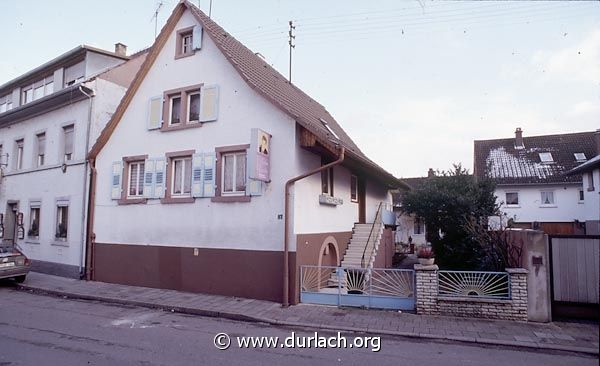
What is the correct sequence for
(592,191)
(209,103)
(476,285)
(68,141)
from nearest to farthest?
(476,285), (209,103), (68,141), (592,191)

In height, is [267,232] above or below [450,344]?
above

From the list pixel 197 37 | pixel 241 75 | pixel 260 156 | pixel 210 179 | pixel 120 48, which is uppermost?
pixel 120 48

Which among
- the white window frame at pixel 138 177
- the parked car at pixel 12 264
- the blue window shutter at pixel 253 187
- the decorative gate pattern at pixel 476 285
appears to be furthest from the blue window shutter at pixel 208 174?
the parked car at pixel 12 264

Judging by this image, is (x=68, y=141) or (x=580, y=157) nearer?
(x=68, y=141)

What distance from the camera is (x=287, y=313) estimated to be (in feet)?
30.7

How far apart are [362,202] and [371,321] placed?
9223 mm

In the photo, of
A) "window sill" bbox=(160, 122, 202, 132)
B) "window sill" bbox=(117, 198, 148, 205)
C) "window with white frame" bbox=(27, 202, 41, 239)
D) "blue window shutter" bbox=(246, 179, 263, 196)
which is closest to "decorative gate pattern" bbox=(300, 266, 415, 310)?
"blue window shutter" bbox=(246, 179, 263, 196)

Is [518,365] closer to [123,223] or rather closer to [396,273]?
[396,273]

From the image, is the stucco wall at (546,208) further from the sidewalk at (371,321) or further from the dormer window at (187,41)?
the dormer window at (187,41)

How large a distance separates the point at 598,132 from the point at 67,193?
32.6 m

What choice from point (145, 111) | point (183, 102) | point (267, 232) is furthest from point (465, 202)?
point (145, 111)

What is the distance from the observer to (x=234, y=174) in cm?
1157

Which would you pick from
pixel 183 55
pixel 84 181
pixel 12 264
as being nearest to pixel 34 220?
pixel 12 264

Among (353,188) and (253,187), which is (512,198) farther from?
(253,187)
